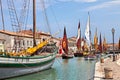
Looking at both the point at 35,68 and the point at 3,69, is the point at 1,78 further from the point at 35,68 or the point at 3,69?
the point at 35,68

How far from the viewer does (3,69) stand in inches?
1031

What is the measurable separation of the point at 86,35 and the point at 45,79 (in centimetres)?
5070

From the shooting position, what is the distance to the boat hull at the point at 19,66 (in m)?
26.2

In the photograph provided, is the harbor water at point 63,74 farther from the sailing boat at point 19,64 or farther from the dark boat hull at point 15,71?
the sailing boat at point 19,64

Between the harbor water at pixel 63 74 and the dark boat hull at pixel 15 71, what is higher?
the dark boat hull at pixel 15 71

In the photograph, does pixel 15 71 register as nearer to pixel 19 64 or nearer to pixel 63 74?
pixel 19 64

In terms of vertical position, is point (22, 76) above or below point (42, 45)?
below

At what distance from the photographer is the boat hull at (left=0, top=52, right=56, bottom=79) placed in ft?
86.1

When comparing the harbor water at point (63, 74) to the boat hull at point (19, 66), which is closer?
the boat hull at point (19, 66)

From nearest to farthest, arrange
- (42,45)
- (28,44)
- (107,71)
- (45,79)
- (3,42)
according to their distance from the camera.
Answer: (107,71) < (45,79) < (42,45) < (3,42) < (28,44)

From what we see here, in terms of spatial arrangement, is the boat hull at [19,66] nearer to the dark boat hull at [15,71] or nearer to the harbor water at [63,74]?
the dark boat hull at [15,71]

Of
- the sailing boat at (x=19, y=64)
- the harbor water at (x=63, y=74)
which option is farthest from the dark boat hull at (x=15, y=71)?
the harbor water at (x=63, y=74)

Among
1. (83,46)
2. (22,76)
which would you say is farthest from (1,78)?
(83,46)

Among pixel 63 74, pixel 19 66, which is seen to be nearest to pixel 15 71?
pixel 19 66
